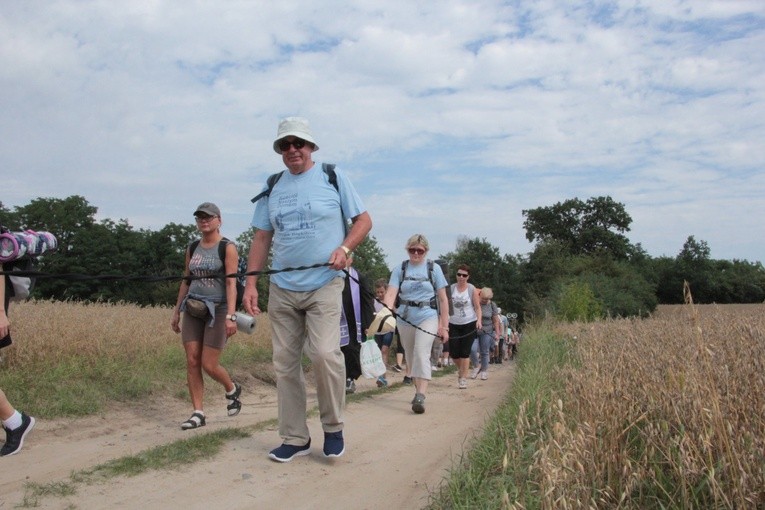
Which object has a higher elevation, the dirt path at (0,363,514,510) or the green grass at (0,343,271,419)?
the green grass at (0,343,271,419)

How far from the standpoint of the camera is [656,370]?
4.36 m

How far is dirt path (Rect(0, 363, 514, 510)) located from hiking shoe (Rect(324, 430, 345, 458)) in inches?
3.0

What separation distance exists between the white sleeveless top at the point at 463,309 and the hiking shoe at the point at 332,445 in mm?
5672

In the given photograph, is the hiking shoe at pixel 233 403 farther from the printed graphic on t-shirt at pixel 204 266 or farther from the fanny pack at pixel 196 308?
the printed graphic on t-shirt at pixel 204 266

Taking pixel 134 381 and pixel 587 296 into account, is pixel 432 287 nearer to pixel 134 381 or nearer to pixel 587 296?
pixel 134 381

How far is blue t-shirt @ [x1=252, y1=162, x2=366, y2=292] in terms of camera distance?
4.80m

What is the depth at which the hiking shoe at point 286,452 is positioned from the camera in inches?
190

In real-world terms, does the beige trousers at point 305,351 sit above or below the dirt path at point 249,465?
above

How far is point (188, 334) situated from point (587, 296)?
27324 millimetres

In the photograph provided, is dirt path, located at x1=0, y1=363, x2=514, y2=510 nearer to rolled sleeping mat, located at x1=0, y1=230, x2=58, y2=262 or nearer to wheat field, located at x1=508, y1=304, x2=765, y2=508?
wheat field, located at x1=508, y1=304, x2=765, y2=508

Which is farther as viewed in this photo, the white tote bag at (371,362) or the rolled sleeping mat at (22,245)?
the white tote bag at (371,362)

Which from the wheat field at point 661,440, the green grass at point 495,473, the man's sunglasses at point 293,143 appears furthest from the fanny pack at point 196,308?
the wheat field at point 661,440

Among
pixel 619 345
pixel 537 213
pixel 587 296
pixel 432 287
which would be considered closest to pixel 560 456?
pixel 619 345

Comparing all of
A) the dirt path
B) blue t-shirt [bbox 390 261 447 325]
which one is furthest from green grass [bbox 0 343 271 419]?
blue t-shirt [bbox 390 261 447 325]
